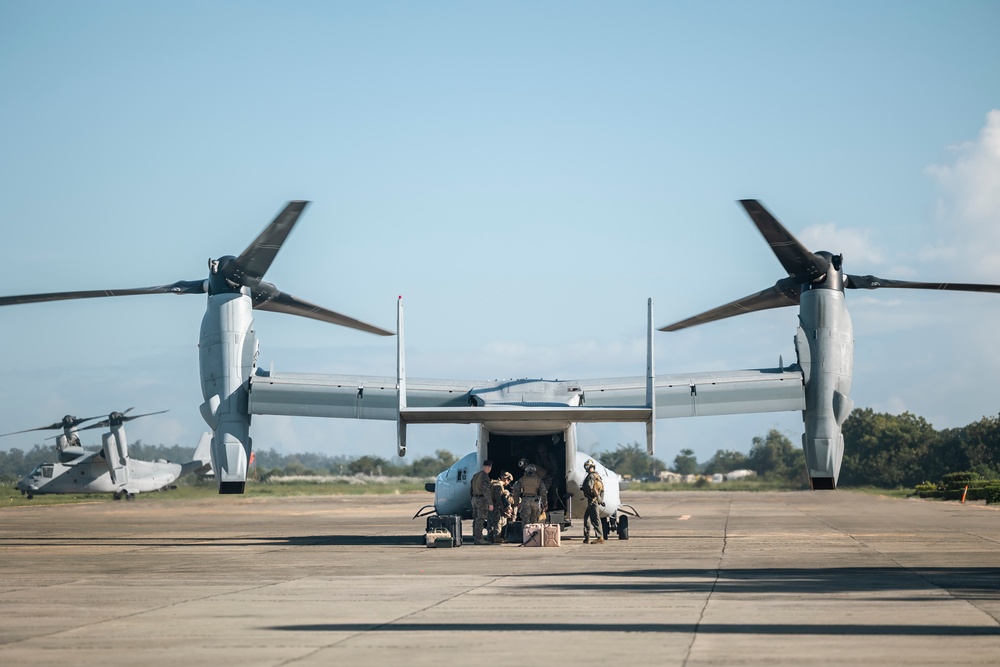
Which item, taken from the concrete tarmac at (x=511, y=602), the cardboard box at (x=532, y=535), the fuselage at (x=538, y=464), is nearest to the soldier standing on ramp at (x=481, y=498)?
the fuselage at (x=538, y=464)

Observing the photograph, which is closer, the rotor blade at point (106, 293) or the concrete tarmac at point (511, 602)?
the concrete tarmac at point (511, 602)

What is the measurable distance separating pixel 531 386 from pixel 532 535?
2804mm

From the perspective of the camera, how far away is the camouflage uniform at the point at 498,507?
2322 cm

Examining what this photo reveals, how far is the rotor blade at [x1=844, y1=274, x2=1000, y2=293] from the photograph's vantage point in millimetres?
22016

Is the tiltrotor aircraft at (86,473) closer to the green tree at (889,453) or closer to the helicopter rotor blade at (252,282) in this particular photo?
the helicopter rotor blade at (252,282)

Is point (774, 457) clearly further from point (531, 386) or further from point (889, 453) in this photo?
point (531, 386)

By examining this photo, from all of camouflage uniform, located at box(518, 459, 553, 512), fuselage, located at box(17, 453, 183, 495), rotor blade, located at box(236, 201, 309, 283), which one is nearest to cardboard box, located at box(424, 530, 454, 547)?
camouflage uniform, located at box(518, 459, 553, 512)

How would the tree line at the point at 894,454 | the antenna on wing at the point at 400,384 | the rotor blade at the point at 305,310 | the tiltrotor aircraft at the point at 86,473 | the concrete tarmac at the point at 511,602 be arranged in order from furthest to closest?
the tree line at the point at 894,454 < the tiltrotor aircraft at the point at 86,473 < the rotor blade at the point at 305,310 < the antenna on wing at the point at 400,384 < the concrete tarmac at the point at 511,602

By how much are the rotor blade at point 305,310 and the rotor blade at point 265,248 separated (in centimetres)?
56

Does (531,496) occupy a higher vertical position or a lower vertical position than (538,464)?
lower

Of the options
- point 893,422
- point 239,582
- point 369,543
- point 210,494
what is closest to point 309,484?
point 210,494

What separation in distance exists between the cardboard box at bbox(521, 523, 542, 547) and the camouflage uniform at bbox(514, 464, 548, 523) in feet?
2.14

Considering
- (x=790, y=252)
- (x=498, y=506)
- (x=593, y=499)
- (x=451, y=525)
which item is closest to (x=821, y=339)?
(x=790, y=252)

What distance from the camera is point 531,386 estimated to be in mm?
23250
